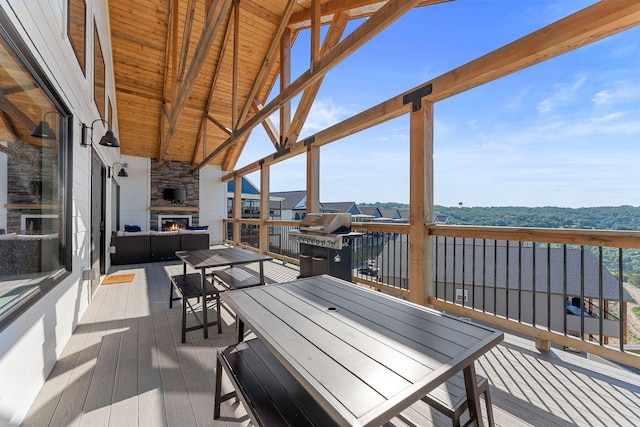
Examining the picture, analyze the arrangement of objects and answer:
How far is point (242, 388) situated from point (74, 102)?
3.25 metres

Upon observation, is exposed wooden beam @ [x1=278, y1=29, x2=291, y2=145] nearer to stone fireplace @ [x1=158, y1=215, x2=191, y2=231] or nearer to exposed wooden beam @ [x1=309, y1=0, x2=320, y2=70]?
exposed wooden beam @ [x1=309, y1=0, x2=320, y2=70]

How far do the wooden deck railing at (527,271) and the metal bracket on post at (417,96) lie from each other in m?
1.40

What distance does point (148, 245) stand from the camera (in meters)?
7.14

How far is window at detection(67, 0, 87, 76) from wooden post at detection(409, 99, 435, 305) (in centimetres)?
366

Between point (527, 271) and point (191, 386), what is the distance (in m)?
8.80

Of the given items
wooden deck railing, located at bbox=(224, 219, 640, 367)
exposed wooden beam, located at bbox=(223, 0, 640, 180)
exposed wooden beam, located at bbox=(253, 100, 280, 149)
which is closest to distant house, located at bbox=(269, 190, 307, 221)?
wooden deck railing, located at bbox=(224, 219, 640, 367)

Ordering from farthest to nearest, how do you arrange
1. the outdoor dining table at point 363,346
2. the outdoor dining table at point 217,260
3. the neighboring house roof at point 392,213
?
the neighboring house roof at point 392,213, the outdoor dining table at point 217,260, the outdoor dining table at point 363,346

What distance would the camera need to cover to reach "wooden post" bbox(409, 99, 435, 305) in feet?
10.1

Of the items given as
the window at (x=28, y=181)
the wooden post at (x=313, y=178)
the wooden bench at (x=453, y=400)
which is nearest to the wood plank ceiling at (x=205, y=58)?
the wooden post at (x=313, y=178)

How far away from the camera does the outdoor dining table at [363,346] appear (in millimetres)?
854

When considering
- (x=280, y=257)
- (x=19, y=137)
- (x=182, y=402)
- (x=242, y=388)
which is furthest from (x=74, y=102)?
(x=280, y=257)

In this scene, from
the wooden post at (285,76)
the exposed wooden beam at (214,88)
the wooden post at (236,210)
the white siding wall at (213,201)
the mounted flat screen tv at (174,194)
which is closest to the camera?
the wooden post at (285,76)

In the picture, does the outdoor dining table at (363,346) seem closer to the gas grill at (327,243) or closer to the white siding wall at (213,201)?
the gas grill at (327,243)

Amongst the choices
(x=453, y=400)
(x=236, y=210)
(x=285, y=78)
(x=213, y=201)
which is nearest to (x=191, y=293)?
(x=453, y=400)
